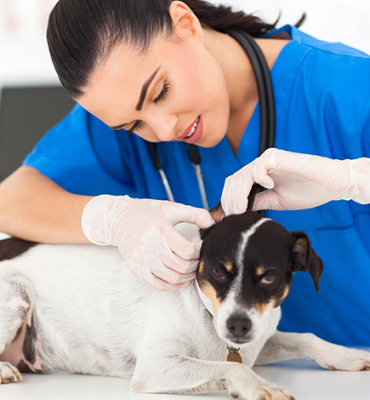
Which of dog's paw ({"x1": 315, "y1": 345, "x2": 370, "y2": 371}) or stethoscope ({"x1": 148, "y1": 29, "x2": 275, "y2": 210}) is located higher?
stethoscope ({"x1": 148, "y1": 29, "x2": 275, "y2": 210})

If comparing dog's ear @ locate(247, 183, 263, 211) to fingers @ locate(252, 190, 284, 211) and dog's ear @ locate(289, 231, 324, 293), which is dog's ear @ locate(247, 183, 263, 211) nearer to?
fingers @ locate(252, 190, 284, 211)

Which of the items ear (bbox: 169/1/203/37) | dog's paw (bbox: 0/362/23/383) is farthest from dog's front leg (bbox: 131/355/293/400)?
ear (bbox: 169/1/203/37)

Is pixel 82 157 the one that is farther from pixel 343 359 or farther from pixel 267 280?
pixel 343 359

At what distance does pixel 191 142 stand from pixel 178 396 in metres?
0.78

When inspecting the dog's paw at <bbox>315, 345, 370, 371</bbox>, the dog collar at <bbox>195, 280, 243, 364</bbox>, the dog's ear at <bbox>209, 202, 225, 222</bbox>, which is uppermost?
the dog's ear at <bbox>209, 202, 225, 222</bbox>

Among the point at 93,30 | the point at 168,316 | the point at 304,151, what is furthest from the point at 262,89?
the point at 168,316

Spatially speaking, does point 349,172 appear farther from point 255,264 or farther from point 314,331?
point 314,331

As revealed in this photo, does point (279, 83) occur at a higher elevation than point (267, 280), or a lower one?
higher

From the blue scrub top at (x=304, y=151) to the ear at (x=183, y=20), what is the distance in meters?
0.36

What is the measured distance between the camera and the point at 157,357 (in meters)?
1.06

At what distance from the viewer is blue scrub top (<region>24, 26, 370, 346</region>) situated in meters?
1.41

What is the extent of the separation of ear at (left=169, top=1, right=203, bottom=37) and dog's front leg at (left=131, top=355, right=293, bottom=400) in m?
0.95

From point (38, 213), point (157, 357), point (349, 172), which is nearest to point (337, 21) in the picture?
point (349, 172)

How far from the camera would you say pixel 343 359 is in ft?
4.03
